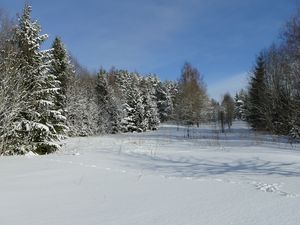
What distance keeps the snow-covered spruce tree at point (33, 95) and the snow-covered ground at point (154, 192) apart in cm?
484

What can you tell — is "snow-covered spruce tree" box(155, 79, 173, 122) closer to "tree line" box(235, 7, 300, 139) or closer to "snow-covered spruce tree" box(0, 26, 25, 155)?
"tree line" box(235, 7, 300, 139)

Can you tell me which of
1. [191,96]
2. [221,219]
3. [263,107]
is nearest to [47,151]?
[221,219]

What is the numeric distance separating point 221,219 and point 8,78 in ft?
40.9

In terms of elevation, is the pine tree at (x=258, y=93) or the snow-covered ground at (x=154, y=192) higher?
the pine tree at (x=258, y=93)

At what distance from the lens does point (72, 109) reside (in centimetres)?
4188

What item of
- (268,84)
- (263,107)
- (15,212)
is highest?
(268,84)

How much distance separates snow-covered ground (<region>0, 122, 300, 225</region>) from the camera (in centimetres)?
552

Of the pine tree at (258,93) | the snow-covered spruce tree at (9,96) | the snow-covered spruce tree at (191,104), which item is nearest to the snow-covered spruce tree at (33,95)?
the snow-covered spruce tree at (9,96)

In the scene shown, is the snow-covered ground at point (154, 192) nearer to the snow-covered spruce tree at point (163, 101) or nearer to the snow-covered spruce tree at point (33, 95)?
the snow-covered spruce tree at point (33, 95)

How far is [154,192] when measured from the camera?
24.6ft

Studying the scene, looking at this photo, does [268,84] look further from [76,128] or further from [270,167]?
[270,167]

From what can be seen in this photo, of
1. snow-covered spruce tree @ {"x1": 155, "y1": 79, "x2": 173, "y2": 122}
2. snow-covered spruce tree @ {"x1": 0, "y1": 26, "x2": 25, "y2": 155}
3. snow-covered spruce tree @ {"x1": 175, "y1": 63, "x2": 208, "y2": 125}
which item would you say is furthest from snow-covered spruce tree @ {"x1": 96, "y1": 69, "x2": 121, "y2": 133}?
snow-covered spruce tree @ {"x1": 0, "y1": 26, "x2": 25, "y2": 155}

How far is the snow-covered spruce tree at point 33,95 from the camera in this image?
16859 millimetres

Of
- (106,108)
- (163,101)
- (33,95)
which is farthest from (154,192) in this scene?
(163,101)
